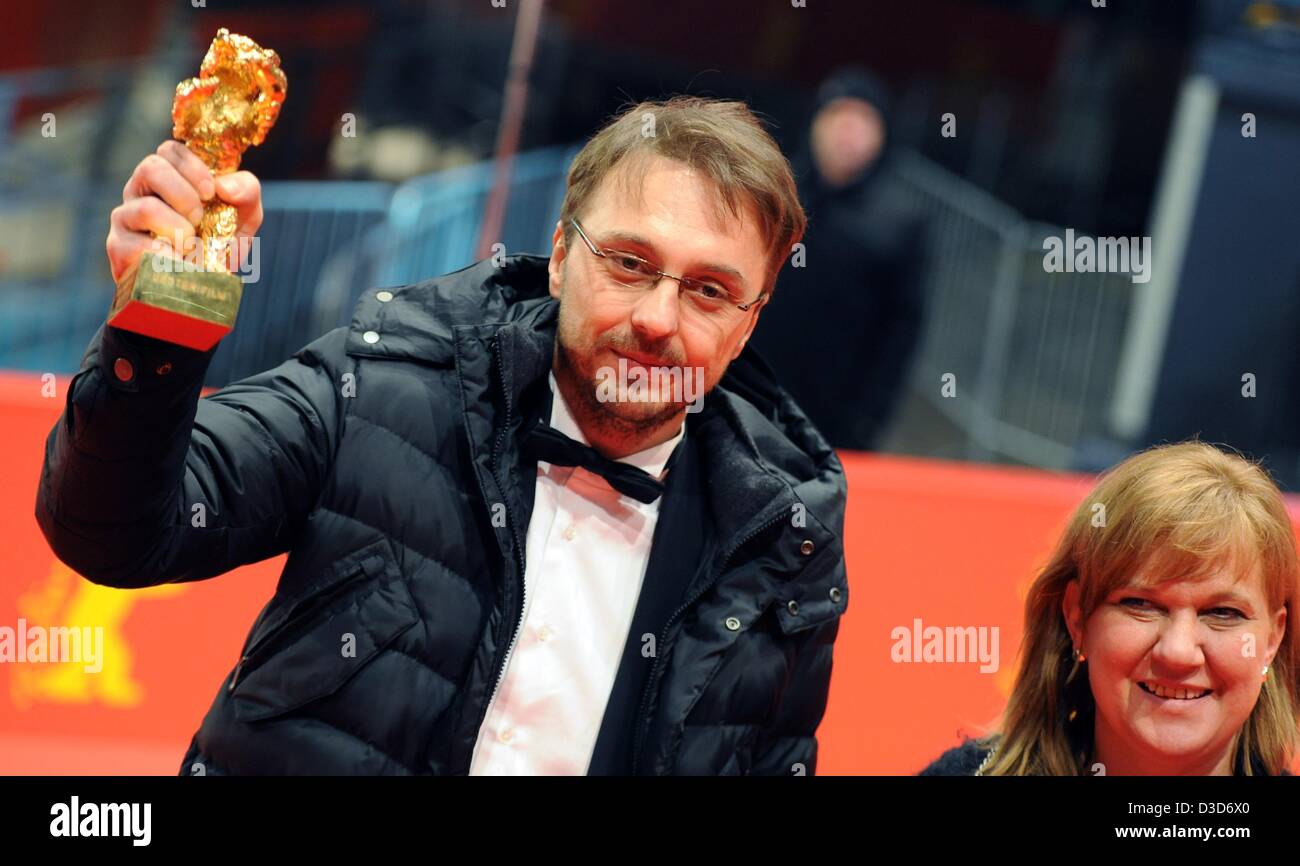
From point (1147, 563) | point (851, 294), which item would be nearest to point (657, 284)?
point (1147, 563)

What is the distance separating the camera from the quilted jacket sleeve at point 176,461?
2025 millimetres

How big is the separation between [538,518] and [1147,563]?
43.2 inches

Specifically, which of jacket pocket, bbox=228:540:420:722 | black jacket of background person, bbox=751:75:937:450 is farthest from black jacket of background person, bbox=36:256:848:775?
black jacket of background person, bbox=751:75:937:450

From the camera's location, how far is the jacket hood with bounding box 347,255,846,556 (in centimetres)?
261

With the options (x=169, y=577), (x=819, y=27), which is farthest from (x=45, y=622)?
(x=819, y=27)

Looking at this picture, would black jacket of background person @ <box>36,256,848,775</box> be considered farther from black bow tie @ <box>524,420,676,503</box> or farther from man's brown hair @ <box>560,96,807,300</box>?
man's brown hair @ <box>560,96,807,300</box>

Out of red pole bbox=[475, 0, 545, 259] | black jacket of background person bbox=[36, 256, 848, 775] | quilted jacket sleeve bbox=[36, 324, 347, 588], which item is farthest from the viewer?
red pole bbox=[475, 0, 545, 259]

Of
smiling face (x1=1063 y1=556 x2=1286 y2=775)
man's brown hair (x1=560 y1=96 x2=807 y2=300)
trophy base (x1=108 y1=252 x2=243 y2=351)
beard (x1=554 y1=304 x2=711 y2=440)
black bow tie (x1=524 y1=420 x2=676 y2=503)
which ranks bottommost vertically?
smiling face (x1=1063 y1=556 x2=1286 y2=775)

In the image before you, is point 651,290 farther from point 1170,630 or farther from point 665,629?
point 1170,630

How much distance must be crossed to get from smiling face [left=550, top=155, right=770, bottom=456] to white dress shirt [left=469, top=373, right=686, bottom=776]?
13cm

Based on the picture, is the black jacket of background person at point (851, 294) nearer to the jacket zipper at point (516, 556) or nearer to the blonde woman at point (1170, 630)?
the blonde woman at point (1170, 630)

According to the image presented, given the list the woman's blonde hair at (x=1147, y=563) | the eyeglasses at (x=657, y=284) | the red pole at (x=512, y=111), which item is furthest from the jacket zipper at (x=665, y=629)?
the red pole at (x=512, y=111)

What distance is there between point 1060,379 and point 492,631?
21.4 ft

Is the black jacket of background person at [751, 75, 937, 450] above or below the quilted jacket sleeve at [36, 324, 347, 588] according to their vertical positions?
above
